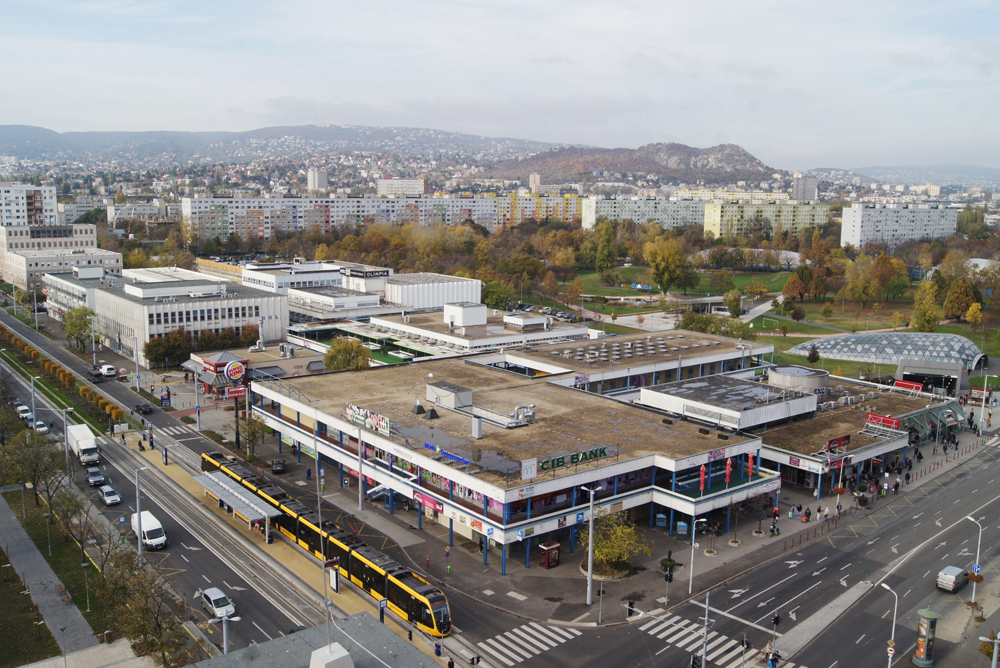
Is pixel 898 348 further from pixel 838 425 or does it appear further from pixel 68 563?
pixel 68 563

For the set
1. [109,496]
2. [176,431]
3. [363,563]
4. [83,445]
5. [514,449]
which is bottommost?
[176,431]

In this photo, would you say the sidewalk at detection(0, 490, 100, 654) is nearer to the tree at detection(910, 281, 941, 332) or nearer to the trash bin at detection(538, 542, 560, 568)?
the trash bin at detection(538, 542, 560, 568)

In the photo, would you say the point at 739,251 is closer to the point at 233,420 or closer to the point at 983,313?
the point at 983,313

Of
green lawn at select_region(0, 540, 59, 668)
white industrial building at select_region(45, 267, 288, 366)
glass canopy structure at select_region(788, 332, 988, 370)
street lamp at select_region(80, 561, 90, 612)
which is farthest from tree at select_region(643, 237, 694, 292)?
green lawn at select_region(0, 540, 59, 668)

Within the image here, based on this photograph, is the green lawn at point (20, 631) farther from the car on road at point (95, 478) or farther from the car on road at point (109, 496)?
the car on road at point (95, 478)

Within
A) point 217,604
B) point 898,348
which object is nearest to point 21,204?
point 217,604

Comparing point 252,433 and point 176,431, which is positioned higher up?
point 252,433

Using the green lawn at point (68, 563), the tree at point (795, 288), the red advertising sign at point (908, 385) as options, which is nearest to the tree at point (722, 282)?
the tree at point (795, 288)
